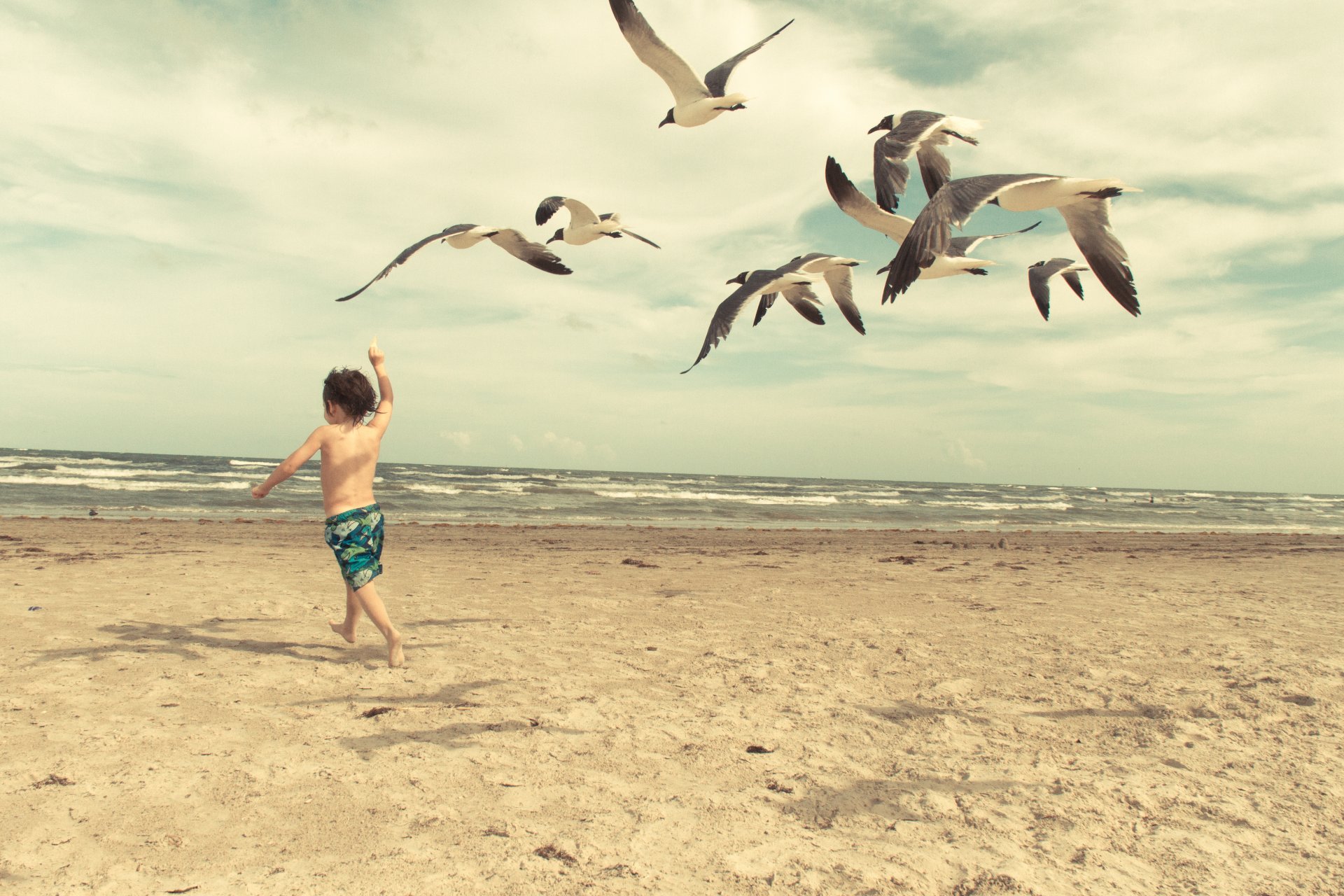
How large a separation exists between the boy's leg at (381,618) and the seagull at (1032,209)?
10.0 ft

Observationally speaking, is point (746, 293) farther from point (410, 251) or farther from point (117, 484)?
point (117, 484)

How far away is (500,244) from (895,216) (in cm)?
241

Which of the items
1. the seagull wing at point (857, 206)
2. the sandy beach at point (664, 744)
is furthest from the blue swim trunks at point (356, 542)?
the seagull wing at point (857, 206)

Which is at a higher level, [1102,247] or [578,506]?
[1102,247]

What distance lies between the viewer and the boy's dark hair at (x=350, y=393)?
14.4 ft

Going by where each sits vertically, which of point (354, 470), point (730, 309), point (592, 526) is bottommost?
point (592, 526)

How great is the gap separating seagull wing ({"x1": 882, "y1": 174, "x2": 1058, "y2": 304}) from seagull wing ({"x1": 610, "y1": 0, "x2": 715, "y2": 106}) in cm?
163

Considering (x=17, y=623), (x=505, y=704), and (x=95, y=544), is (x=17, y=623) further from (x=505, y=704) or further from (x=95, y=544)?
(x=95, y=544)

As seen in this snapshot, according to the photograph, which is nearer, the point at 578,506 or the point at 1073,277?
the point at 1073,277

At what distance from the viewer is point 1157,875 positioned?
8.27 feet

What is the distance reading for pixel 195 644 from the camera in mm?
4996

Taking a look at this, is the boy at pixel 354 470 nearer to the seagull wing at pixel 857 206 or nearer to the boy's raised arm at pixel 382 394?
the boy's raised arm at pixel 382 394

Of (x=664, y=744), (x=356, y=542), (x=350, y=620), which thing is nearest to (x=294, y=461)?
(x=356, y=542)

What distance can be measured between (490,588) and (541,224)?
3.55 m
